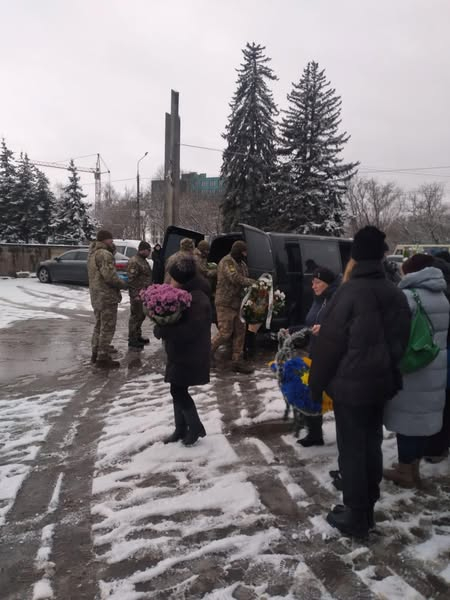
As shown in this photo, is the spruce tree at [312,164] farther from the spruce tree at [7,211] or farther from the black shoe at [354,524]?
the black shoe at [354,524]

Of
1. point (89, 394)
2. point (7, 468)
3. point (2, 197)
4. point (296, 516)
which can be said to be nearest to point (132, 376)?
point (89, 394)

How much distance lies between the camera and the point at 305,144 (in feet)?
96.1

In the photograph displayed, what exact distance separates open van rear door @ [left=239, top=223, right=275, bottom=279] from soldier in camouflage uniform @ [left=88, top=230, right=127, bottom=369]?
2.01 metres

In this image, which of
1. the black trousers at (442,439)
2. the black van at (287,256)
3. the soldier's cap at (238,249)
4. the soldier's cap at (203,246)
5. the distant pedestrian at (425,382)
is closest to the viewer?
the distant pedestrian at (425,382)

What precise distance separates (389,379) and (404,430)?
0.66 metres

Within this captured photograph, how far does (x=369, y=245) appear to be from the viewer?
2660 mm

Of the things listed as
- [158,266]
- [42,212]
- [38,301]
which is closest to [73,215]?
[42,212]

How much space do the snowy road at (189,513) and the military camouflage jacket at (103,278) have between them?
1.82m

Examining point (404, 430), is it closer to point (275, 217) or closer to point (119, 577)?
point (119, 577)

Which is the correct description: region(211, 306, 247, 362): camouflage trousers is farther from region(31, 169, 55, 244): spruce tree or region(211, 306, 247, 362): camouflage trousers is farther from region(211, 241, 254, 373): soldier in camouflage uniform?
region(31, 169, 55, 244): spruce tree

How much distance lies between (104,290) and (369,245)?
4.80 meters

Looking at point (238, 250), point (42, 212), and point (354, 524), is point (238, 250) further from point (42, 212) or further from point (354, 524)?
point (42, 212)

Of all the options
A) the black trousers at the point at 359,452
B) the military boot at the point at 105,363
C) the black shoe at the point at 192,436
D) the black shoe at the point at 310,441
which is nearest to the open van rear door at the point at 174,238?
the military boot at the point at 105,363

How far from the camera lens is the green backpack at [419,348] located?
2869 mm
